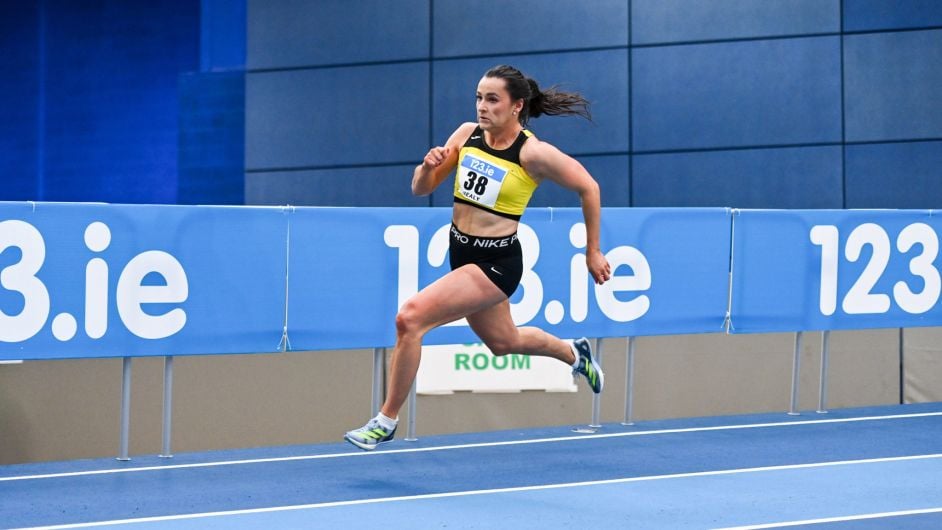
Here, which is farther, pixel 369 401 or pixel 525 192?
pixel 369 401

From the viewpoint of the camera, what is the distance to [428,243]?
7.17 meters

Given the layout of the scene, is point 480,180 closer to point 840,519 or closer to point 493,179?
point 493,179

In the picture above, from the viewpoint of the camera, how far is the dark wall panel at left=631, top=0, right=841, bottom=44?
43.3ft

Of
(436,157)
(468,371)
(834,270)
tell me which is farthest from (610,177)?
(436,157)

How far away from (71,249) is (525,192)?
2.43m

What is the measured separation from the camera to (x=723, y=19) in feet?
44.1

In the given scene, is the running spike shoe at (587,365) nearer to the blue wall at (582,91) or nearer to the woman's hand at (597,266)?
the woman's hand at (597,266)

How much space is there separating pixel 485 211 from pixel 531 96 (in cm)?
64

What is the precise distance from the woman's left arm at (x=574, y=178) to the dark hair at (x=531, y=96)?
227 millimetres

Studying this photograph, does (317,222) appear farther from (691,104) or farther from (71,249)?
(691,104)

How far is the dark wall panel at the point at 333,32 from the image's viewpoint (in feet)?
46.6

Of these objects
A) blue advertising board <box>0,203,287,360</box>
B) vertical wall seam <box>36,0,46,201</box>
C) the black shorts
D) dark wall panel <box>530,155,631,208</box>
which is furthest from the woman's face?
vertical wall seam <box>36,0,46,201</box>

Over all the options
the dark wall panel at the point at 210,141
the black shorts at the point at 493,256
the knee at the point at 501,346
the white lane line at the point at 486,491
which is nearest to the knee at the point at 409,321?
the black shorts at the point at 493,256

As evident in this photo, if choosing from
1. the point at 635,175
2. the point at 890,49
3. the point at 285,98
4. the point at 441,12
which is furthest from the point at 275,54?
the point at 890,49
